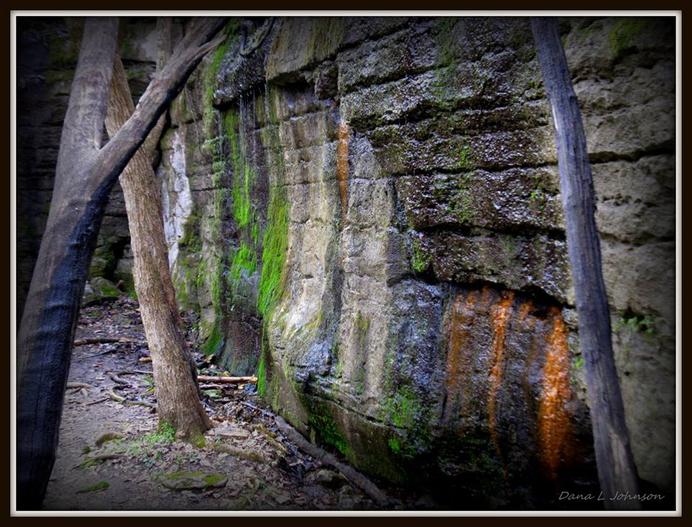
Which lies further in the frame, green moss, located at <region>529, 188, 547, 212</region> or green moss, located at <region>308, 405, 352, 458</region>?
green moss, located at <region>308, 405, 352, 458</region>

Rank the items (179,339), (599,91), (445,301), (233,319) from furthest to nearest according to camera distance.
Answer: (233,319) < (179,339) < (445,301) < (599,91)

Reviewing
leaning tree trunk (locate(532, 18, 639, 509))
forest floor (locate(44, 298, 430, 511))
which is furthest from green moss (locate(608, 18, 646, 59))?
forest floor (locate(44, 298, 430, 511))

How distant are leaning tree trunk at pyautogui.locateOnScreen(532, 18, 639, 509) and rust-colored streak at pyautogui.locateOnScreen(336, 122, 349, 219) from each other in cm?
193

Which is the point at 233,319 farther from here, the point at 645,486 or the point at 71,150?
the point at 645,486

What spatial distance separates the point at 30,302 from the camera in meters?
3.01

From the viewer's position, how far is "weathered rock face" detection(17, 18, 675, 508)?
2676 millimetres

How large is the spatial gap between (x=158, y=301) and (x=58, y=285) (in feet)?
5.74

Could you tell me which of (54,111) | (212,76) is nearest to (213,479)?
(212,76)

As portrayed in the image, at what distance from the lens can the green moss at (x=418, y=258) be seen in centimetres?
368

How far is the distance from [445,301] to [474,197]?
713 millimetres

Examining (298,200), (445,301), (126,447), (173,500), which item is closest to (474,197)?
(445,301)

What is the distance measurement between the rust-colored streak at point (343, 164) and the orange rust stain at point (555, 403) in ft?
6.51

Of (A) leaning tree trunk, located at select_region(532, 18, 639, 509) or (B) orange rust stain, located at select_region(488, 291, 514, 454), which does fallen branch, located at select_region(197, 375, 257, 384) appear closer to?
(B) orange rust stain, located at select_region(488, 291, 514, 454)

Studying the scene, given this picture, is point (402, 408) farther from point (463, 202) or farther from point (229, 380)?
point (229, 380)
